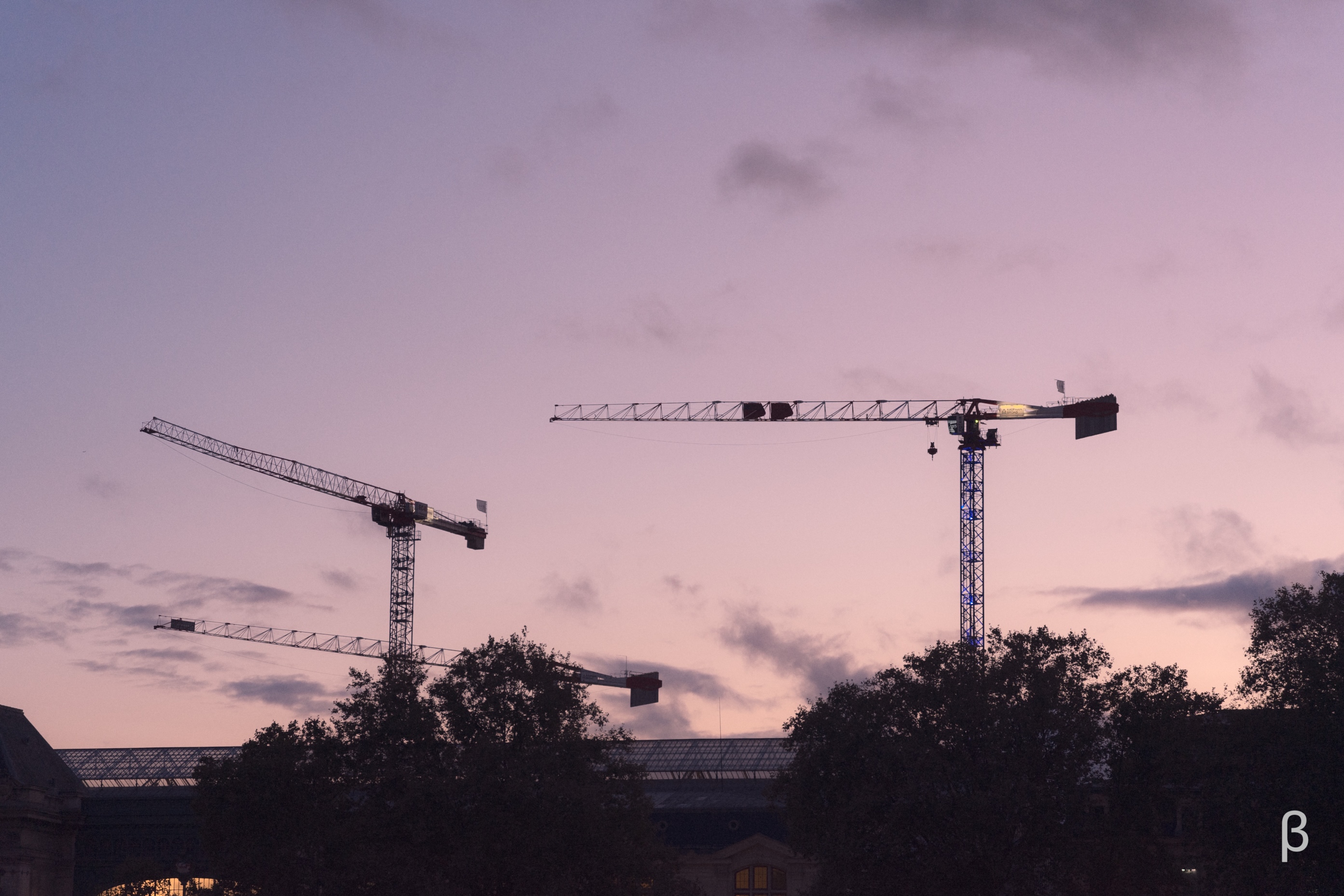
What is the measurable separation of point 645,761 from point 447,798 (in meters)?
73.4

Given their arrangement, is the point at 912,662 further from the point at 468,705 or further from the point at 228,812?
the point at 228,812

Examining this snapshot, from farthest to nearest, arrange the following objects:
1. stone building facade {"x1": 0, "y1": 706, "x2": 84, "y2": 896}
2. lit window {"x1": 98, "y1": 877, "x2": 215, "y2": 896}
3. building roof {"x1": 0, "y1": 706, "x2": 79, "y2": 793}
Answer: building roof {"x1": 0, "y1": 706, "x2": 79, "y2": 793}, stone building facade {"x1": 0, "y1": 706, "x2": 84, "y2": 896}, lit window {"x1": 98, "y1": 877, "x2": 215, "y2": 896}

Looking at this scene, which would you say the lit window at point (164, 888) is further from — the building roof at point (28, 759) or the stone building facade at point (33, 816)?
the building roof at point (28, 759)

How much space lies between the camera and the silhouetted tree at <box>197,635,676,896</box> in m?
89.8

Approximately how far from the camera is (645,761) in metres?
162

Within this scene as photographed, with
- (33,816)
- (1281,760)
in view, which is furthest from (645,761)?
(1281,760)

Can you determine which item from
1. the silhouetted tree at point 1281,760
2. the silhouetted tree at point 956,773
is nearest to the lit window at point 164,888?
the silhouetted tree at point 956,773

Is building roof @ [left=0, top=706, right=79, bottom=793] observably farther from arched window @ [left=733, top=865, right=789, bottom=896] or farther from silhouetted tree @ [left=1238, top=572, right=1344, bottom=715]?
silhouetted tree @ [left=1238, top=572, right=1344, bottom=715]

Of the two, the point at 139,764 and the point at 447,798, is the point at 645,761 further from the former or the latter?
the point at 447,798

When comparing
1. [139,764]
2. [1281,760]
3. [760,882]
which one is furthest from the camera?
[139,764]

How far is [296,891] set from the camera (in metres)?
98.4

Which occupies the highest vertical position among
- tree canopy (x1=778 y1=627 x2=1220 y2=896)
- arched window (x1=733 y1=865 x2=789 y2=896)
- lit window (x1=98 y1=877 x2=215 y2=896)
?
tree canopy (x1=778 y1=627 x2=1220 y2=896)

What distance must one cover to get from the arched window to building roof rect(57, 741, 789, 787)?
795 inches

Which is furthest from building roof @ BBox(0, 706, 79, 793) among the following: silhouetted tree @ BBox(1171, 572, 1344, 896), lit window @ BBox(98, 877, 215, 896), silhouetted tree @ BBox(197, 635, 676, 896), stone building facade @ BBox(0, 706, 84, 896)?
silhouetted tree @ BBox(1171, 572, 1344, 896)
